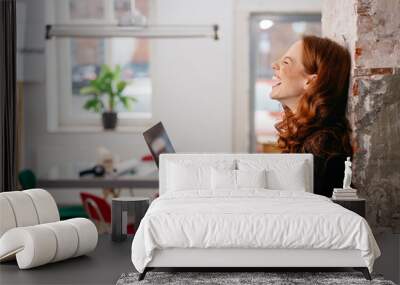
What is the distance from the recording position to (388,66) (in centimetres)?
609

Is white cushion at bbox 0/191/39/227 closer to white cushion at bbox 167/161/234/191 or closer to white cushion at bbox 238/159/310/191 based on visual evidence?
white cushion at bbox 167/161/234/191

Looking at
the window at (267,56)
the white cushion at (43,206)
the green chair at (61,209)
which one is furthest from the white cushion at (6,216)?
the window at (267,56)

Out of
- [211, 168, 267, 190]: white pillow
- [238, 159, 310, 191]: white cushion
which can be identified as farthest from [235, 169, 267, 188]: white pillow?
[238, 159, 310, 191]: white cushion

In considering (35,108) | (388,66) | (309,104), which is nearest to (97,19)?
(35,108)

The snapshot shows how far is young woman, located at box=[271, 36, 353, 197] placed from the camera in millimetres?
6332

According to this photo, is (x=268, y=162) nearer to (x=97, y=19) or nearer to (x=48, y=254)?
(x=48, y=254)

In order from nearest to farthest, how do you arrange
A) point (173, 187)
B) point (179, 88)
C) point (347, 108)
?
point (173, 187) → point (347, 108) → point (179, 88)

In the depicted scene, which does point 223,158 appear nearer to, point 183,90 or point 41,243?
point 41,243

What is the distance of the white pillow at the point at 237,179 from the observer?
572 cm

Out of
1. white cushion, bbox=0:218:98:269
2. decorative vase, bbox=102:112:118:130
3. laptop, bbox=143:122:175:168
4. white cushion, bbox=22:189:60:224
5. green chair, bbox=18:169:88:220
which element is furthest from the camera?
decorative vase, bbox=102:112:118:130

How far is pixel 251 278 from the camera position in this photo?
180 inches

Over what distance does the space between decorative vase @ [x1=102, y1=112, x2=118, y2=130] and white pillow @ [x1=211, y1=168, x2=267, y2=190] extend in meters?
2.49

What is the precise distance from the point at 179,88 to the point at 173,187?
2.26 metres

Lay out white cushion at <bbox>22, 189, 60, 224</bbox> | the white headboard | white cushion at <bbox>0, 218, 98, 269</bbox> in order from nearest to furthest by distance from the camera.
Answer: white cushion at <bbox>0, 218, 98, 269</bbox>, white cushion at <bbox>22, 189, 60, 224</bbox>, the white headboard
